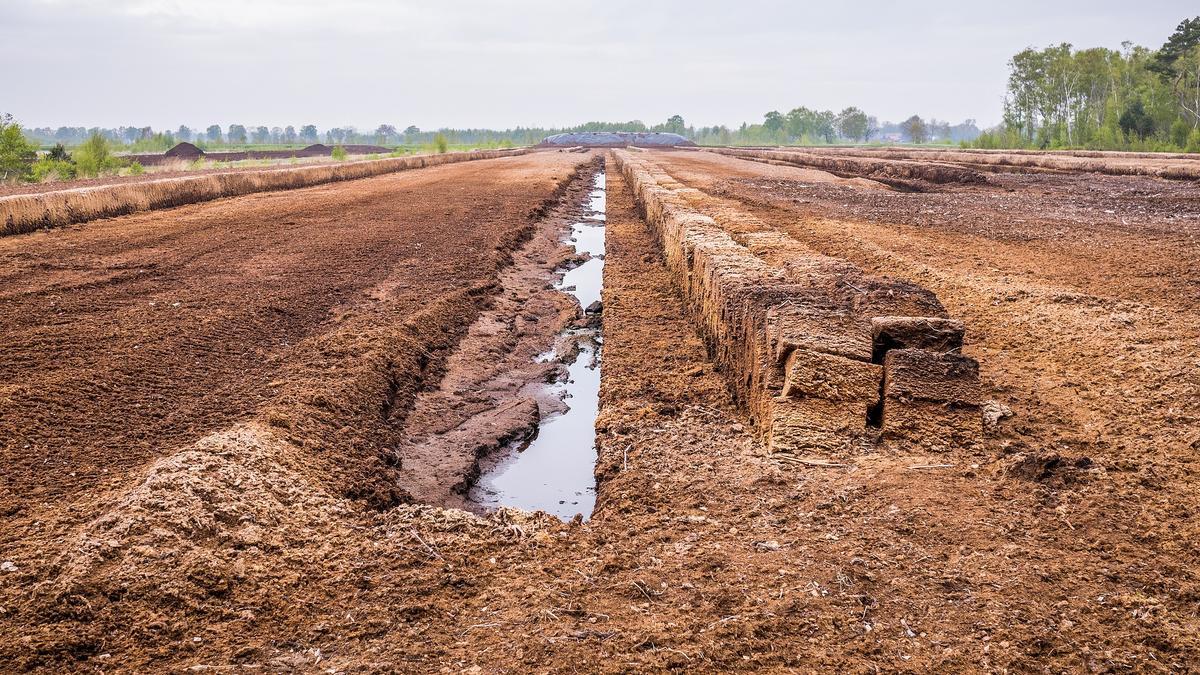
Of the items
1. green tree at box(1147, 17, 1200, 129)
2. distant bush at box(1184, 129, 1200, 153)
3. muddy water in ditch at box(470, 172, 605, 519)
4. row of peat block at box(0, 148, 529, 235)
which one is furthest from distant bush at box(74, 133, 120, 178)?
green tree at box(1147, 17, 1200, 129)

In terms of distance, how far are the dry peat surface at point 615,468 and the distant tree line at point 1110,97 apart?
124 feet

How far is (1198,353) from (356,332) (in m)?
5.84

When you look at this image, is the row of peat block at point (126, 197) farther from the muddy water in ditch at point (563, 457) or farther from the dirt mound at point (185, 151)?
the dirt mound at point (185, 151)

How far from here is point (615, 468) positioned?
4.62 m

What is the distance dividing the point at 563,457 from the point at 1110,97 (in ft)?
208

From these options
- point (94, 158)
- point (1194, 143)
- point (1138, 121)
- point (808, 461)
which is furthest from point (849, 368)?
point (1138, 121)

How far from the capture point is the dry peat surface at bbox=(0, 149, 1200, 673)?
279cm

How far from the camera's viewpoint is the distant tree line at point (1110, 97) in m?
43.7

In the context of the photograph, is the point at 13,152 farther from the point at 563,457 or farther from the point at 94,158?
the point at 563,457

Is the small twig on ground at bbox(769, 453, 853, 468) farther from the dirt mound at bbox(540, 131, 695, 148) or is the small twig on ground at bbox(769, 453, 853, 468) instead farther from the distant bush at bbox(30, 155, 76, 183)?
the dirt mound at bbox(540, 131, 695, 148)

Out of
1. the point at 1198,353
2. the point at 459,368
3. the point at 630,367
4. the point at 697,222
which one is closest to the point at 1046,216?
the point at 697,222

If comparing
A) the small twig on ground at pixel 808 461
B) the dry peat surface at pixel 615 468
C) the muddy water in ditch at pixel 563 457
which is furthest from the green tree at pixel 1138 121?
the small twig on ground at pixel 808 461

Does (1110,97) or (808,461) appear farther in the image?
(1110,97)

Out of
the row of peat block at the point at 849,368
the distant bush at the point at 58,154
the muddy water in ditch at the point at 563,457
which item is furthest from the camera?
the distant bush at the point at 58,154
